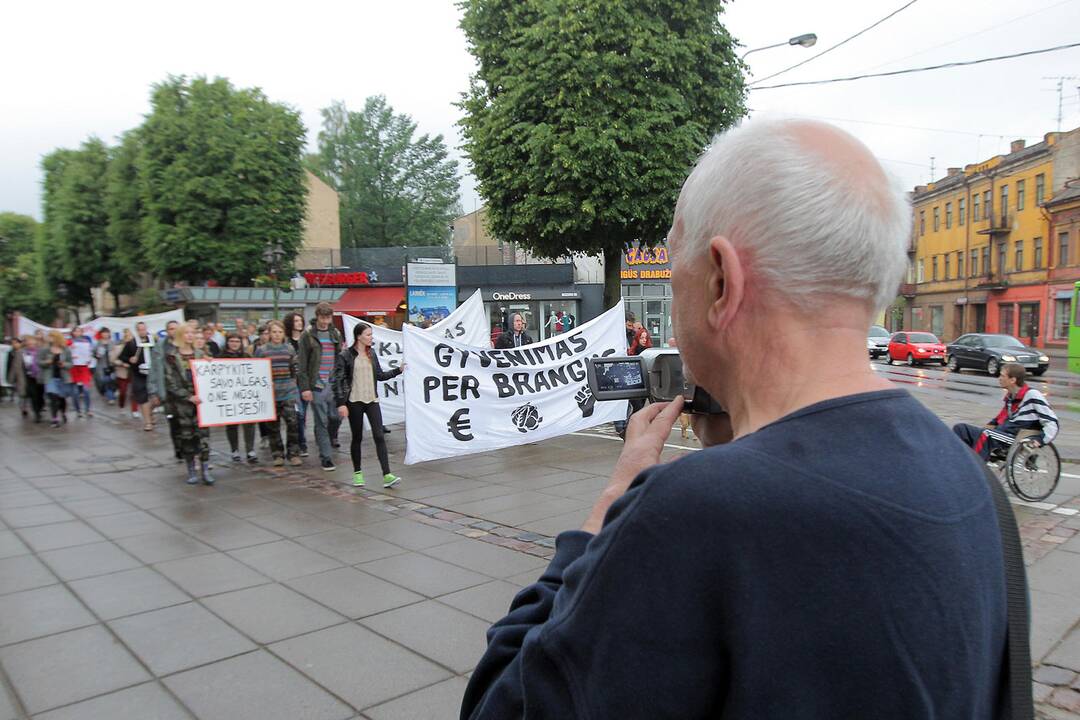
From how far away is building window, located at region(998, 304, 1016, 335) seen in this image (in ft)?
147

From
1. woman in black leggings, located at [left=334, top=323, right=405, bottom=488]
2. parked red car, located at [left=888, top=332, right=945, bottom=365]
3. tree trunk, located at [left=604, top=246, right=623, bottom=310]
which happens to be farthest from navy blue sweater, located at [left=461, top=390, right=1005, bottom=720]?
parked red car, located at [left=888, top=332, right=945, bottom=365]

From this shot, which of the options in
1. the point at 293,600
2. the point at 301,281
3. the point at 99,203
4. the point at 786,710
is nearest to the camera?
the point at 786,710

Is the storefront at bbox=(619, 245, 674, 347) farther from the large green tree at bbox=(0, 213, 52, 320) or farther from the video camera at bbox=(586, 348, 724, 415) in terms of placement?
the video camera at bbox=(586, 348, 724, 415)

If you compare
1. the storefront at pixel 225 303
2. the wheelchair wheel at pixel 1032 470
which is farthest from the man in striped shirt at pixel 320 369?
the storefront at pixel 225 303

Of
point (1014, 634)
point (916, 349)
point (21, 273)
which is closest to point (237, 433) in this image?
point (1014, 634)

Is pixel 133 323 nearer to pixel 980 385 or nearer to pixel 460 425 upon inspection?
pixel 460 425

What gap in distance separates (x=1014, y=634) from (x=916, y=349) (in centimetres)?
3324

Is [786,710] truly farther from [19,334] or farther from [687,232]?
[19,334]

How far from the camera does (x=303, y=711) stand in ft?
11.1

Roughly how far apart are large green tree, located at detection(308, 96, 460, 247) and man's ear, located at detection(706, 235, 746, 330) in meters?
57.6

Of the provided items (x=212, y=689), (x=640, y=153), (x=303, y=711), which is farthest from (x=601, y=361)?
(x=640, y=153)

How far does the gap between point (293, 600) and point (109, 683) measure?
1.25m

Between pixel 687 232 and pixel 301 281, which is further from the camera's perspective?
pixel 301 281

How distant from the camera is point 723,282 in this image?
101 cm
